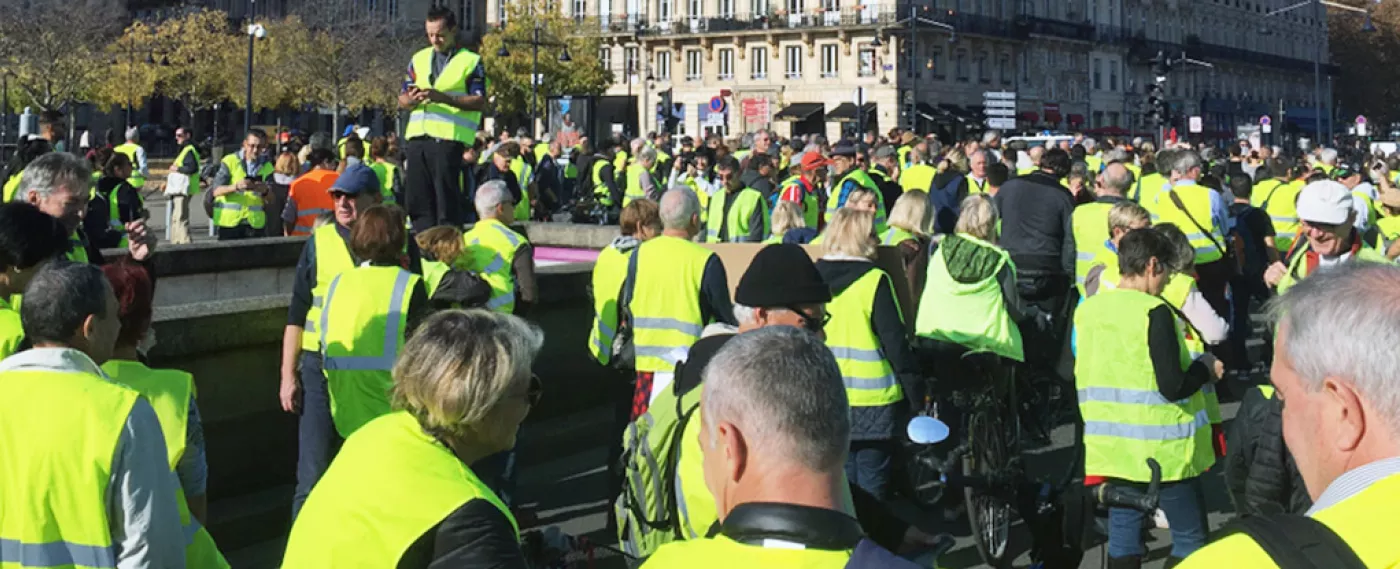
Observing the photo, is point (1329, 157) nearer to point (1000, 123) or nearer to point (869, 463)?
point (869, 463)

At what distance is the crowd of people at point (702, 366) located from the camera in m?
2.55

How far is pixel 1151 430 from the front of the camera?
6309 millimetres

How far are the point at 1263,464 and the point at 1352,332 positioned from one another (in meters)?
2.69

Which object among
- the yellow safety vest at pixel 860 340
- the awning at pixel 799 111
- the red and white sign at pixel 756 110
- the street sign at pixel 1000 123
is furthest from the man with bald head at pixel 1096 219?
the awning at pixel 799 111

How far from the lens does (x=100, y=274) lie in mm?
4324

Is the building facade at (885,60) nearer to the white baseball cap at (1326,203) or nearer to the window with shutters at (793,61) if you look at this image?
the window with shutters at (793,61)

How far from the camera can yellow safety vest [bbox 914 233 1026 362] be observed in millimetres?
8867

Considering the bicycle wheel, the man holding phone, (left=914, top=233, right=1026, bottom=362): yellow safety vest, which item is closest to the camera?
the bicycle wheel

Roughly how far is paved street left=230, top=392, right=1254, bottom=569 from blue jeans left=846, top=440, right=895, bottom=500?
0.23 metres

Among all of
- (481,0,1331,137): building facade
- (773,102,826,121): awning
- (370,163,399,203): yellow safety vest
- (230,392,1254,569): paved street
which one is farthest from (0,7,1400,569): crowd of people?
(773,102,826,121): awning

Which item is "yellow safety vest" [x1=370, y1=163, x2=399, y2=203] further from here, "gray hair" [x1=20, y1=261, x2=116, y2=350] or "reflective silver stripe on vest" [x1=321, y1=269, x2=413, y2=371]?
"gray hair" [x1=20, y1=261, x2=116, y2=350]

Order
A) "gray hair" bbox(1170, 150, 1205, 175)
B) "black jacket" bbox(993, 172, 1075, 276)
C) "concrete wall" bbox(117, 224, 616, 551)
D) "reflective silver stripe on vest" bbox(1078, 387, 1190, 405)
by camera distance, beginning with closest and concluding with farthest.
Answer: "reflective silver stripe on vest" bbox(1078, 387, 1190, 405) → "concrete wall" bbox(117, 224, 616, 551) → "black jacket" bbox(993, 172, 1075, 276) → "gray hair" bbox(1170, 150, 1205, 175)

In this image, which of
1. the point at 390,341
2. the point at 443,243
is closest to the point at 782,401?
the point at 390,341

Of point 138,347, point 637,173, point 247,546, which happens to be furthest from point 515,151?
point 138,347
